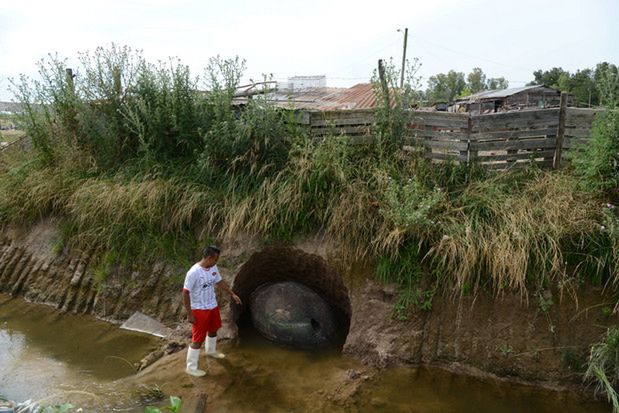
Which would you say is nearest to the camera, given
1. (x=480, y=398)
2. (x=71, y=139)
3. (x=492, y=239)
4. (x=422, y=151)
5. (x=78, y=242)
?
(x=480, y=398)

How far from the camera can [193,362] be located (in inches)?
189

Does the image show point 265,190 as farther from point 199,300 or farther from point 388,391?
point 388,391

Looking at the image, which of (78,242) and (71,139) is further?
(71,139)

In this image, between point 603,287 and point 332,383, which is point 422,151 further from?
point 332,383

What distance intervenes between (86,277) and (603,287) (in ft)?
21.0

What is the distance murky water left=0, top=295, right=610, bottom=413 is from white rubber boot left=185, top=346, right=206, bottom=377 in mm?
81

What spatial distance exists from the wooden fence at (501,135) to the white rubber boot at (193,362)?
3333mm

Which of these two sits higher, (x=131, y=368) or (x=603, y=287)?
(x=603, y=287)

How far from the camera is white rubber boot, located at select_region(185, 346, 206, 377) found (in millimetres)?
4777

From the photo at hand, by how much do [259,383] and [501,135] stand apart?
4299mm

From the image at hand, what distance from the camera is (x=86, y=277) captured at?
258 inches

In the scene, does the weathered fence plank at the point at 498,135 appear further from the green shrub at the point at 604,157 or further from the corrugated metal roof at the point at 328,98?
the corrugated metal roof at the point at 328,98

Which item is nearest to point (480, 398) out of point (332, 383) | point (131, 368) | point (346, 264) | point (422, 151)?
point (332, 383)

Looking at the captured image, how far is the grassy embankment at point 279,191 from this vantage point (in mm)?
5035
